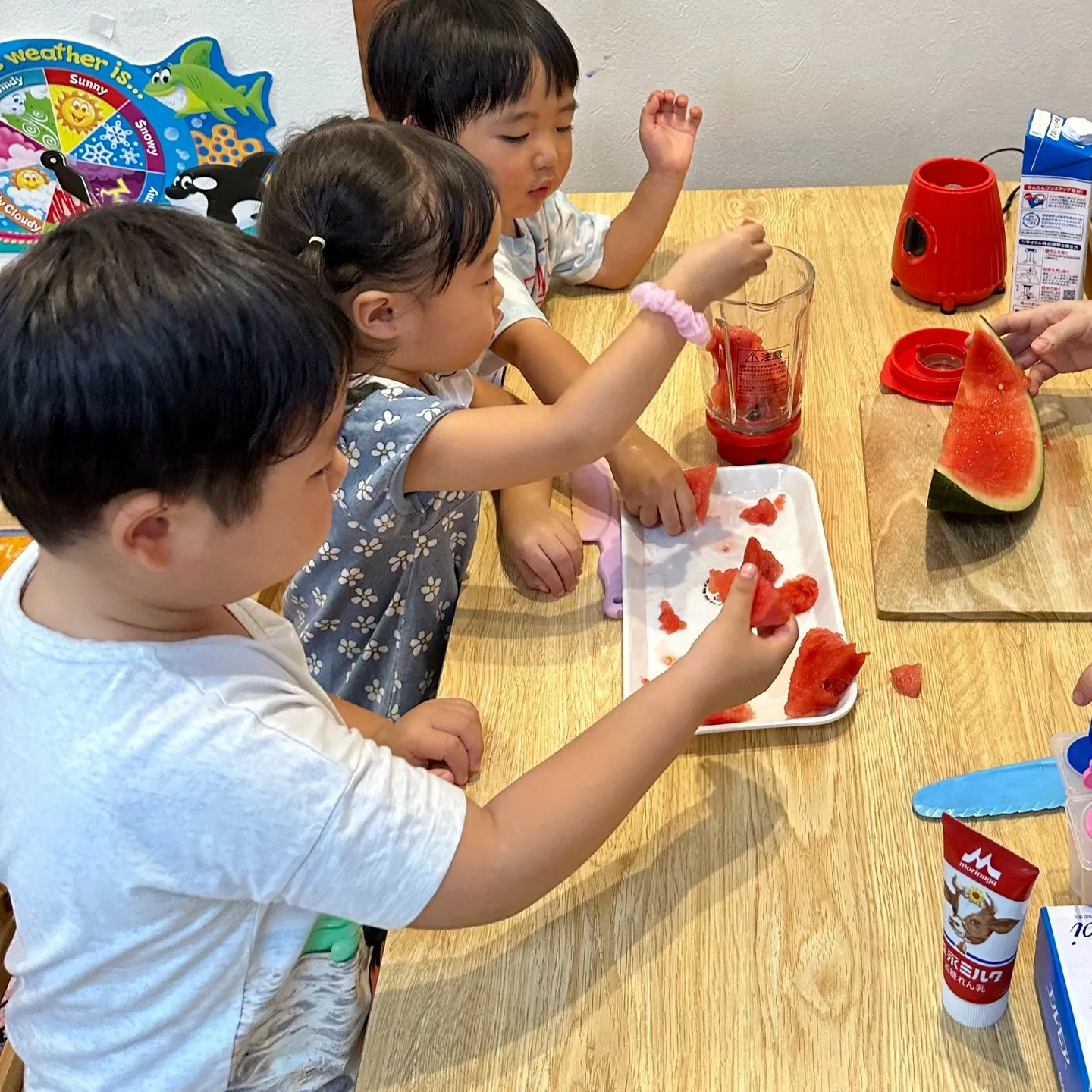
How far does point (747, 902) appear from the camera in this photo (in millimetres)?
815

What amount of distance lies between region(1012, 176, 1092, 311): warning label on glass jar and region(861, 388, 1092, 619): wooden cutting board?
19cm

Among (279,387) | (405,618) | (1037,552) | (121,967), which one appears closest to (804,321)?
(1037,552)

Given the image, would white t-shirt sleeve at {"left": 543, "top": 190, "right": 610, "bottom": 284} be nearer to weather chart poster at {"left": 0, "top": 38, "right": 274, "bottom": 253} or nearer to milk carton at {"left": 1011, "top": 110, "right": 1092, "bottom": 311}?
milk carton at {"left": 1011, "top": 110, "right": 1092, "bottom": 311}

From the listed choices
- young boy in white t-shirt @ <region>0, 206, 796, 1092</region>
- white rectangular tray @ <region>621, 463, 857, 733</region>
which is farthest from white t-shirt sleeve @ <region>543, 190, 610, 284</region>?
young boy in white t-shirt @ <region>0, 206, 796, 1092</region>

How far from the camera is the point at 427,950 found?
2.67 ft

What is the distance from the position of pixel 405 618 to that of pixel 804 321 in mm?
531

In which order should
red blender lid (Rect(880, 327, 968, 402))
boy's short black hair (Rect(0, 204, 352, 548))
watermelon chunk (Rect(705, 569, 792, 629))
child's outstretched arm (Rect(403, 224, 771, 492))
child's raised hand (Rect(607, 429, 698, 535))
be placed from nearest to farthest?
boy's short black hair (Rect(0, 204, 352, 548))
watermelon chunk (Rect(705, 569, 792, 629))
child's outstretched arm (Rect(403, 224, 771, 492))
child's raised hand (Rect(607, 429, 698, 535))
red blender lid (Rect(880, 327, 968, 402))

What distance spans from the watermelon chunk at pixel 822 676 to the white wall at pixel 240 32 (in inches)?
60.4

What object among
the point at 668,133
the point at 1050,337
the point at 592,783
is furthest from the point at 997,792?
the point at 668,133

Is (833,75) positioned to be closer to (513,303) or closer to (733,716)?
(513,303)

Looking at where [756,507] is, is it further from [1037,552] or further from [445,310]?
[445,310]

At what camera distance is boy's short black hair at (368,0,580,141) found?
129 centimetres

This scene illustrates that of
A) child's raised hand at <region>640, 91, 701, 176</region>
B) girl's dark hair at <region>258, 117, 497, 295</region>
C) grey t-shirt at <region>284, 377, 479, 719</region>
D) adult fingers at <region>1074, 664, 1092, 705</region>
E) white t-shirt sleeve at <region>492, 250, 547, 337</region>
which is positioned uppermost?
girl's dark hair at <region>258, 117, 497, 295</region>

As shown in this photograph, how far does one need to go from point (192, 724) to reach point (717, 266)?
633mm
